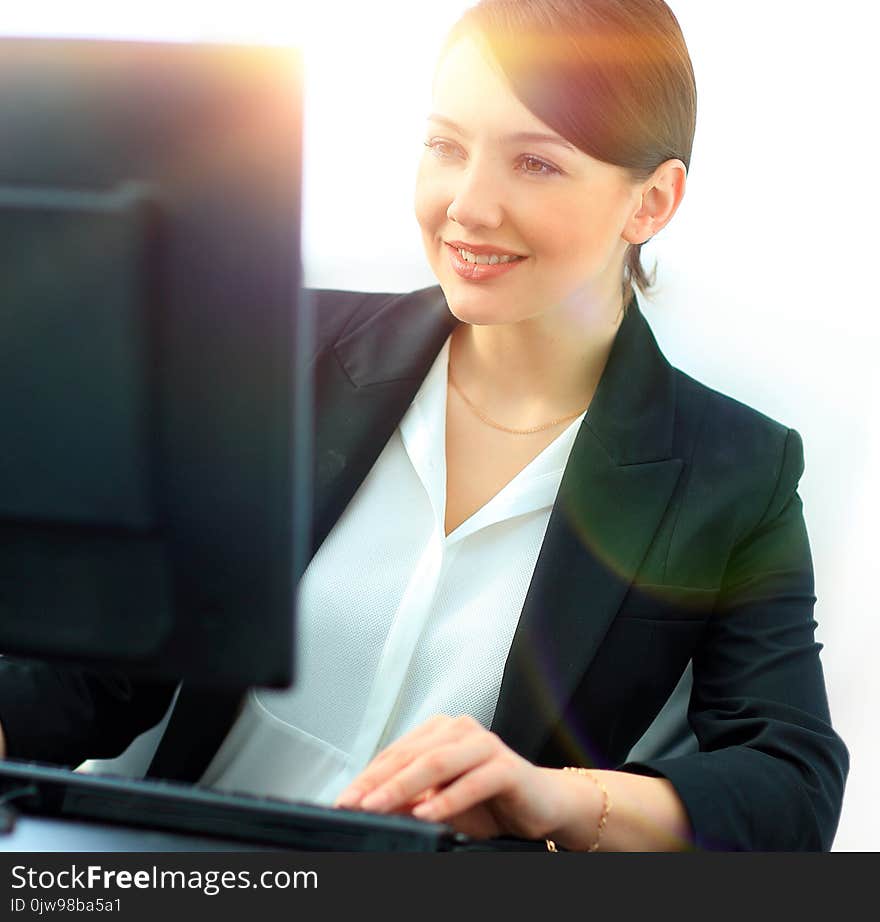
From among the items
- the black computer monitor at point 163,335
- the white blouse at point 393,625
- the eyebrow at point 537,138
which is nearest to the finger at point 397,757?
the black computer monitor at point 163,335

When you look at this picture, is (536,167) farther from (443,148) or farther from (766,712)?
(766,712)

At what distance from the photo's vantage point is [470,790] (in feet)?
3.03

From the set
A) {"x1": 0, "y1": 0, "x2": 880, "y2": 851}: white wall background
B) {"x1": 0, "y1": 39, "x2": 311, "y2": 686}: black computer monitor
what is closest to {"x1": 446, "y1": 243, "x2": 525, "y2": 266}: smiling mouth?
{"x1": 0, "y1": 0, "x2": 880, "y2": 851}: white wall background

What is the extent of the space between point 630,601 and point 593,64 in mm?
624

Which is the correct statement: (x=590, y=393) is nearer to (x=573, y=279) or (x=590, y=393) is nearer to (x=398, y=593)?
(x=573, y=279)

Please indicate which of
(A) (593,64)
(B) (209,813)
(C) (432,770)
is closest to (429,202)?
(A) (593,64)

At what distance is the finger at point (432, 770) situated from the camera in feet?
2.92

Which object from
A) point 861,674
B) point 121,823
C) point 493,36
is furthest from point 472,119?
point 861,674

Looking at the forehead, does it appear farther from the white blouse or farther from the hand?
the hand

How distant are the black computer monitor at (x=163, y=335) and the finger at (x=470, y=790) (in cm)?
27

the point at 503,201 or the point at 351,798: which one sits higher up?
the point at 503,201

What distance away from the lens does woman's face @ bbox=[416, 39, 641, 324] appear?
1.32m

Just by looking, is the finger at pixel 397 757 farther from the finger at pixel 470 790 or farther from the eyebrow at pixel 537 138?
the eyebrow at pixel 537 138

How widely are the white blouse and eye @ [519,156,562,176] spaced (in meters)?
0.35
